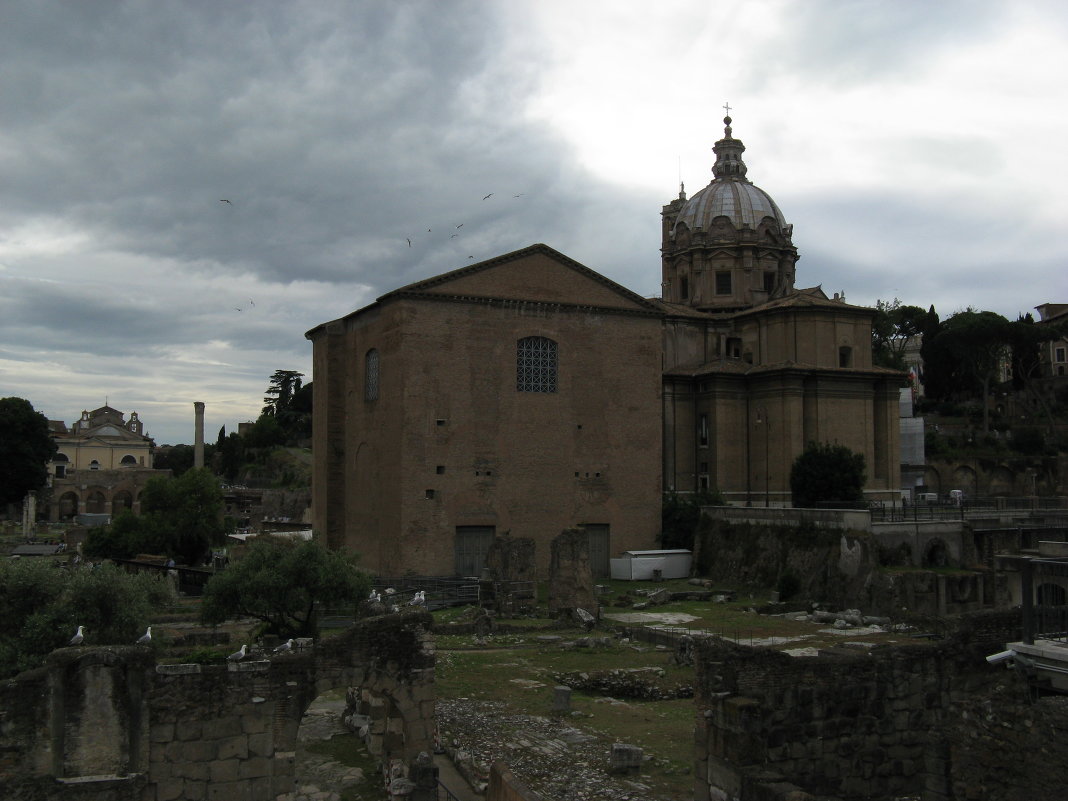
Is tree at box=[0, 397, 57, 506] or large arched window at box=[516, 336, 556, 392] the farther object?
tree at box=[0, 397, 57, 506]

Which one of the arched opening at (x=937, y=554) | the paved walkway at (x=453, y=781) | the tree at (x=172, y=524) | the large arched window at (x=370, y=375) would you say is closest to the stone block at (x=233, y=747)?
the paved walkway at (x=453, y=781)

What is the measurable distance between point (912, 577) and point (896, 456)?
15.3 metres

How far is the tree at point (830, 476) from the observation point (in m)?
37.5

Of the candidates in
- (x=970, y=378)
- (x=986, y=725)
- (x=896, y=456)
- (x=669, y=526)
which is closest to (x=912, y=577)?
(x=669, y=526)

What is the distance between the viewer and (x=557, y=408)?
38312mm

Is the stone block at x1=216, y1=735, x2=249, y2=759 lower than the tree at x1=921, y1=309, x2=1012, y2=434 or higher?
lower

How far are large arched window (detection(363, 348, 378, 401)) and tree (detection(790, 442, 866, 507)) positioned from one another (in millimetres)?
17947

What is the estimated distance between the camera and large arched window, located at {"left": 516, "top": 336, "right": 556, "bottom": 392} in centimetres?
3803

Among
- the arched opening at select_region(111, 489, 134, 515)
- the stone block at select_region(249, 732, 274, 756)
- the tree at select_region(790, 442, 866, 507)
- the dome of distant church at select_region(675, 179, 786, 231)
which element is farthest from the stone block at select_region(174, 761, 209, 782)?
the arched opening at select_region(111, 489, 134, 515)

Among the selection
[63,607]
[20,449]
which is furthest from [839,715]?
[20,449]

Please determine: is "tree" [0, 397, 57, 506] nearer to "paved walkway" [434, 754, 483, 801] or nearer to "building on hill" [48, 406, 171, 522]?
"building on hill" [48, 406, 171, 522]

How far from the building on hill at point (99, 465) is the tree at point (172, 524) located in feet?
96.2

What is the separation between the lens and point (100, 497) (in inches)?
3017

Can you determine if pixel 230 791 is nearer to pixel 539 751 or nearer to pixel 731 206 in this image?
pixel 539 751
